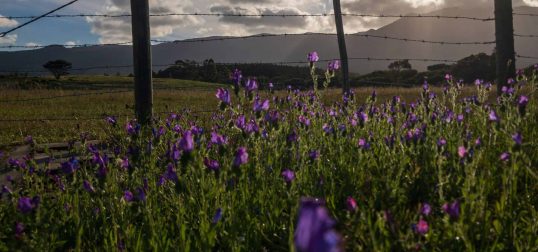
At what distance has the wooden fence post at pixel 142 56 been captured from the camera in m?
5.21

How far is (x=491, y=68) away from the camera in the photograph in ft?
114

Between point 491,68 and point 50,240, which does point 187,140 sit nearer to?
point 50,240

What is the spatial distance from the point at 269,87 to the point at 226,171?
8.16 feet

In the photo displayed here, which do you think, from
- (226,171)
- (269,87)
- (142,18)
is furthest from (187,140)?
(142,18)

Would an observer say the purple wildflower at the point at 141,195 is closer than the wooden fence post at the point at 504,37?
Yes

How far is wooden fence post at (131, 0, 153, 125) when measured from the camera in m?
5.21

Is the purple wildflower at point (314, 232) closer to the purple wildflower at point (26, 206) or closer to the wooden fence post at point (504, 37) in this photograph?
the purple wildflower at point (26, 206)

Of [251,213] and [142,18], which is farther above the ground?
[142,18]

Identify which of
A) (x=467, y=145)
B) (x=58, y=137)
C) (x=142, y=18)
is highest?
(x=142, y=18)

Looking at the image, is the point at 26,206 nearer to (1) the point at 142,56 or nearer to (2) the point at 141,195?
(2) the point at 141,195

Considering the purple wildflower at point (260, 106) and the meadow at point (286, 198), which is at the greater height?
the purple wildflower at point (260, 106)

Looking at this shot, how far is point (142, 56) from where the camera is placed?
17.3 feet

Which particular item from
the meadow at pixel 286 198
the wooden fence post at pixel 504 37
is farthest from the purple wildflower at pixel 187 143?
the wooden fence post at pixel 504 37

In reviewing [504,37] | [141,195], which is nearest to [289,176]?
[141,195]
